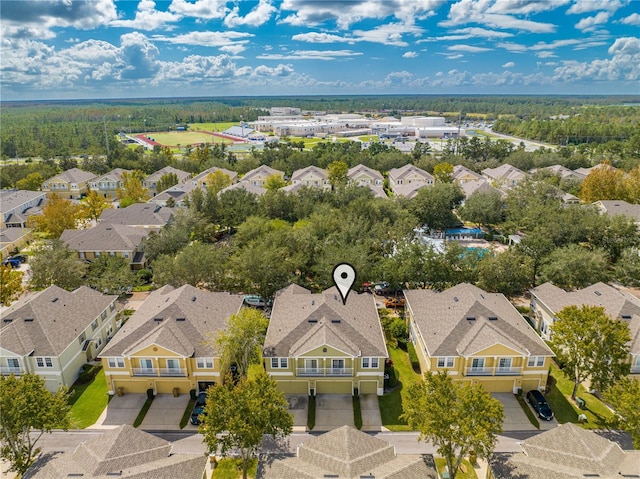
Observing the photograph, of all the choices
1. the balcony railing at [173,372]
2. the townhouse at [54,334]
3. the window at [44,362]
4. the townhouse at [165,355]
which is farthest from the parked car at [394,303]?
the window at [44,362]

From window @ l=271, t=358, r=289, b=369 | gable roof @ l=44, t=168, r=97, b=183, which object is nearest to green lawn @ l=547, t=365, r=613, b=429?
window @ l=271, t=358, r=289, b=369

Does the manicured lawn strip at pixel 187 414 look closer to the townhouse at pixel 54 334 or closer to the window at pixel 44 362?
the townhouse at pixel 54 334

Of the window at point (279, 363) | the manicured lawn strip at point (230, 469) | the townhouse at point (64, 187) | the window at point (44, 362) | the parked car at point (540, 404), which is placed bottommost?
the townhouse at point (64, 187)

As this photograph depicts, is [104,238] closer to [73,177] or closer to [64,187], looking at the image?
[64,187]

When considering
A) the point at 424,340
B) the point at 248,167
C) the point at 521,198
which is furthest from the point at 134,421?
the point at 248,167

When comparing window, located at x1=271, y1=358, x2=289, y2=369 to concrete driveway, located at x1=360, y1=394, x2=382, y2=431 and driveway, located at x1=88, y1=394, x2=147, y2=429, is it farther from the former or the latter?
driveway, located at x1=88, y1=394, x2=147, y2=429

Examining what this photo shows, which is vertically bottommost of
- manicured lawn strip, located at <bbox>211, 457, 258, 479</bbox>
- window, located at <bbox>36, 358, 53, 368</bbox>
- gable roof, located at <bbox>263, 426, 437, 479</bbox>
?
manicured lawn strip, located at <bbox>211, 457, 258, 479</bbox>
